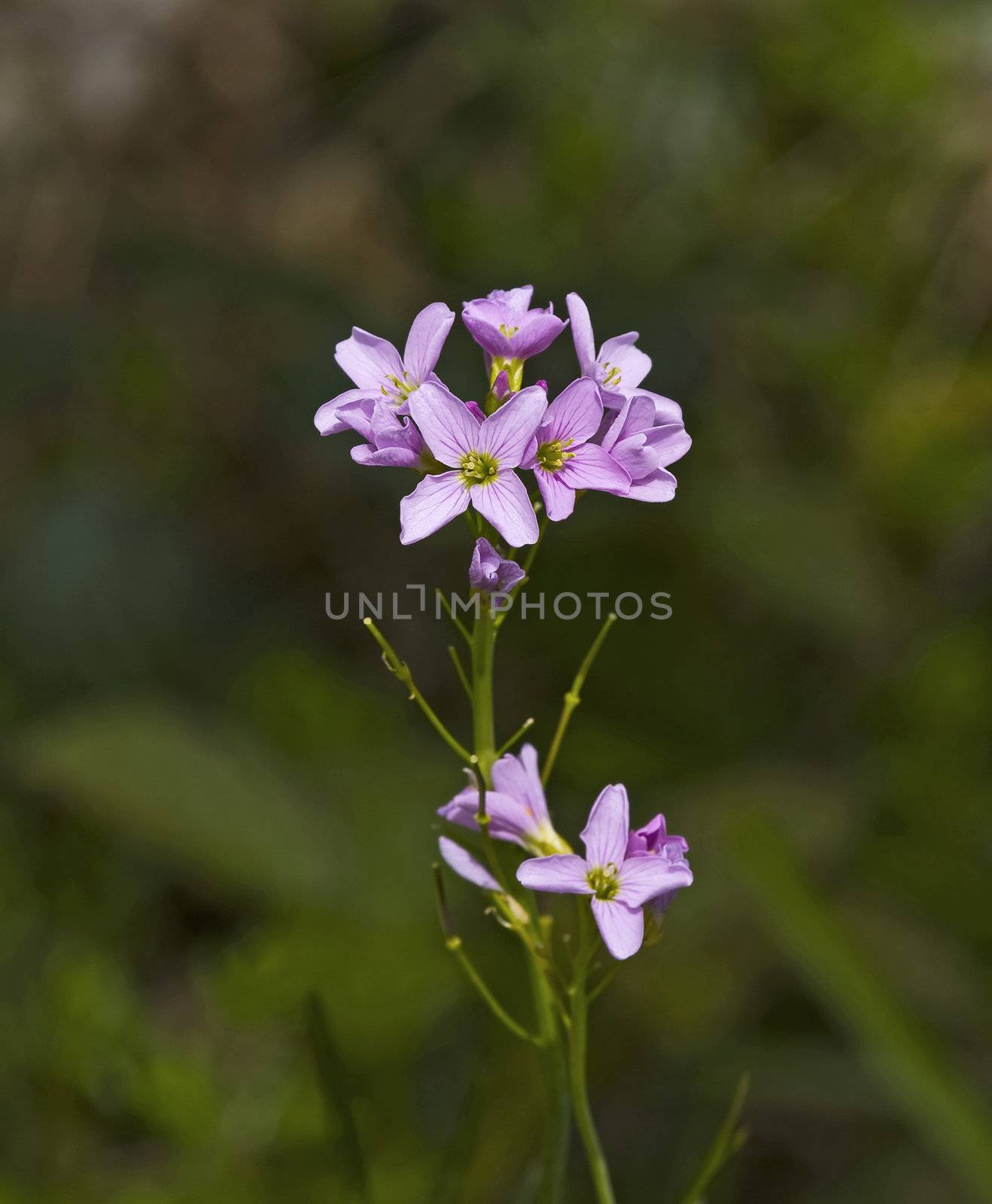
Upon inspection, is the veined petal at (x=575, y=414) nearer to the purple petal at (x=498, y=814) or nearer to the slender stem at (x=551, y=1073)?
Result: the purple petal at (x=498, y=814)

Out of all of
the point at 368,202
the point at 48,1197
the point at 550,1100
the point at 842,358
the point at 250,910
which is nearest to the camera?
the point at 550,1100

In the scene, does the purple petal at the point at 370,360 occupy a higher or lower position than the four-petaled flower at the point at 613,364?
lower

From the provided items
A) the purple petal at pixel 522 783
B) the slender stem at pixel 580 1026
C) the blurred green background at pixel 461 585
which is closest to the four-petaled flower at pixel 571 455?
the purple petal at pixel 522 783

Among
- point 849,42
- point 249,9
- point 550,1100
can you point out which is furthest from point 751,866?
point 249,9

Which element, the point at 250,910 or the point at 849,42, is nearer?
the point at 250,910

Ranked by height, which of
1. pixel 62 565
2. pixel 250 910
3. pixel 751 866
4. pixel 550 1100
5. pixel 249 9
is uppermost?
pixel 249 9

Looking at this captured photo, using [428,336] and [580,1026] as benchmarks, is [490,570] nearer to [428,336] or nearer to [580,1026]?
[428,336]

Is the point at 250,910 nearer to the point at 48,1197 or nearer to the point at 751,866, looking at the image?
the point at 48,1197

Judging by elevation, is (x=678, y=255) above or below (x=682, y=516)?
above
